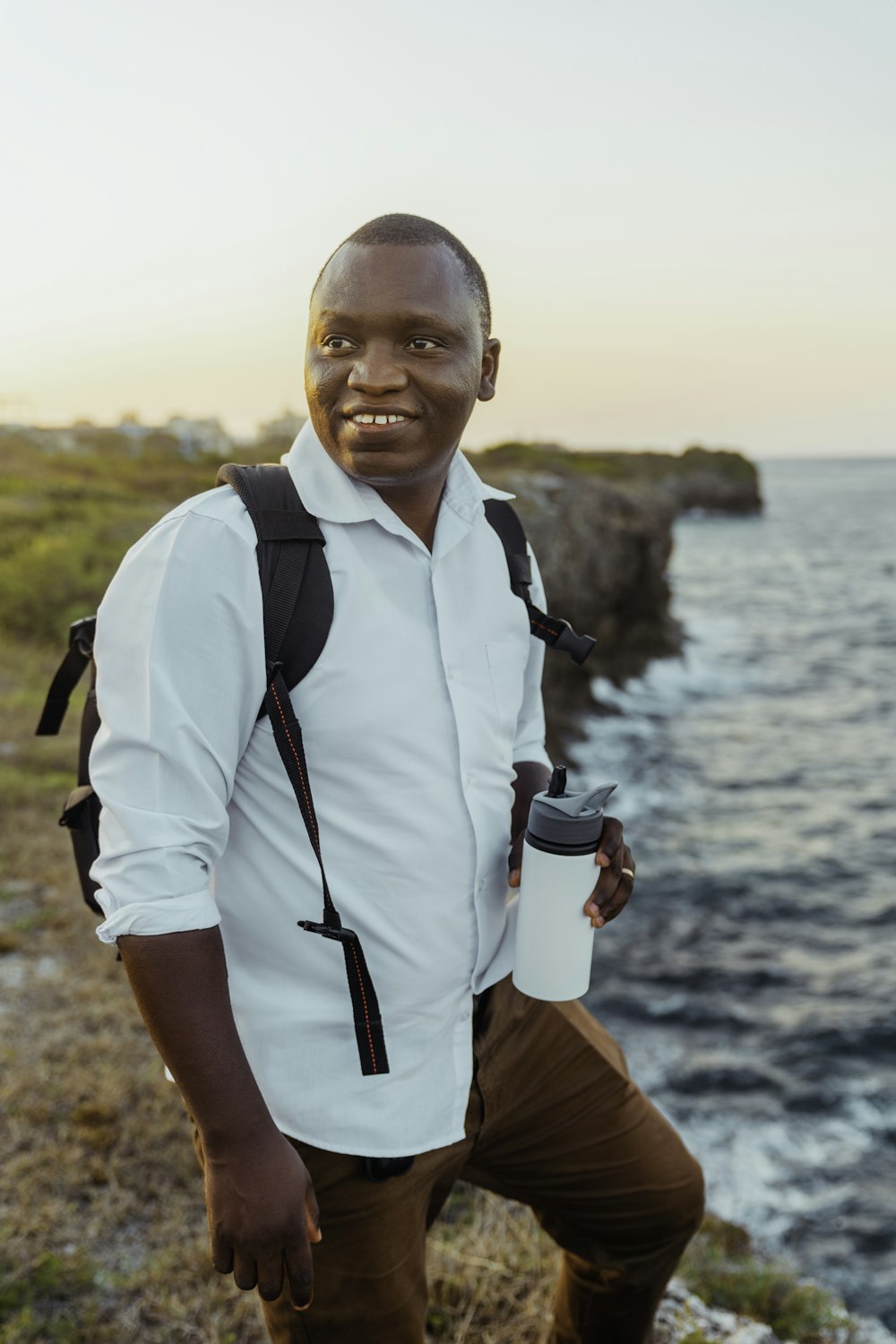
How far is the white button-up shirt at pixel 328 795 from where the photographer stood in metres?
Answer: 1.62

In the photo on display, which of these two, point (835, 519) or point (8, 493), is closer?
point (8, 493)

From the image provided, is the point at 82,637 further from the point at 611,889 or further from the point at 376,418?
the point at 611,889

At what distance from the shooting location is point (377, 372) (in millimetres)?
1889

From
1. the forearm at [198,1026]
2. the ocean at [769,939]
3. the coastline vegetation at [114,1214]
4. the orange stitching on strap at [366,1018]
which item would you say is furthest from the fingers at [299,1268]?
the ocean at [769,939]

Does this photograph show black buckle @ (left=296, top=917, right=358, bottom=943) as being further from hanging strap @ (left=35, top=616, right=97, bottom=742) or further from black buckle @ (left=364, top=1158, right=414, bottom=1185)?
hanging strap @ (left=35, top=616, right=97, bottom=742)

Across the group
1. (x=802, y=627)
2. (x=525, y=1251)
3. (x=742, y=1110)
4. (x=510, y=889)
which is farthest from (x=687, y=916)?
(x=802, y=627)

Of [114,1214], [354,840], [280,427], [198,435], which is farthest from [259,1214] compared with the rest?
[198,435]

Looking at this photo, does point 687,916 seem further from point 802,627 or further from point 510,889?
point 802,627

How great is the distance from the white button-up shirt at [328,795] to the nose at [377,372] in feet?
0.57

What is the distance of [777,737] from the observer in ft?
49.3

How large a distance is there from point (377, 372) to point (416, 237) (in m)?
0.28

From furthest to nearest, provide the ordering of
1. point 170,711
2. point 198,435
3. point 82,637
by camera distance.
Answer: point 198,435
point 82,637
point 170,711

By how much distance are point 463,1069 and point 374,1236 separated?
0.35 m

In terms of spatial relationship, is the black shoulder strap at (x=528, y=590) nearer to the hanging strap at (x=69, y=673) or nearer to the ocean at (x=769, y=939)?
the hanging strap at (x=69, y=673)
